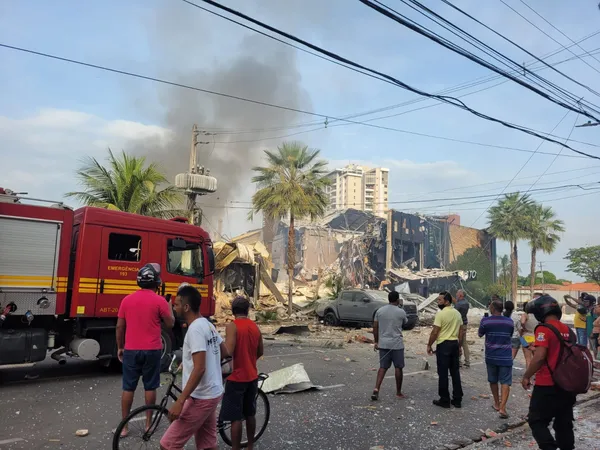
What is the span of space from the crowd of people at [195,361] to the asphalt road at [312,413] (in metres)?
0.87

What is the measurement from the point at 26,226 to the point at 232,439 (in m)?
5.03

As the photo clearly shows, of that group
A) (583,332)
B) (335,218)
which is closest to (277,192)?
(583,332)

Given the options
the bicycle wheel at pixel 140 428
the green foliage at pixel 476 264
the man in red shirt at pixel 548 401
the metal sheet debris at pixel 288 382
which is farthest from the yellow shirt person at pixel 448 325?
the green foliage at pixel 476 264

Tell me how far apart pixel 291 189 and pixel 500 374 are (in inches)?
589

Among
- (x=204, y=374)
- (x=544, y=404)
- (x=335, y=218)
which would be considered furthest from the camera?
(x=335, y=218)

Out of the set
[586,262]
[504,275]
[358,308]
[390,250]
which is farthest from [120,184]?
[586,262]

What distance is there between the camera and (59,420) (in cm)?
555

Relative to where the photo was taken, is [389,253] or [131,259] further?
[389,253]

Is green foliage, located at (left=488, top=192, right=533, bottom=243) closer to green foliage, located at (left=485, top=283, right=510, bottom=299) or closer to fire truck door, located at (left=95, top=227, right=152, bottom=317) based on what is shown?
Answer: green foliage, located at (left=485, top=283, right=510, bottom=299)

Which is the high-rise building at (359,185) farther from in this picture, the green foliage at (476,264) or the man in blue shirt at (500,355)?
the man in blue shirt at (500,355)

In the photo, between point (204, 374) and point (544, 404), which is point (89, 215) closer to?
point (204, 374)

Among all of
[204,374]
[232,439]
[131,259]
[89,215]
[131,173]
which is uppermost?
[131,173]

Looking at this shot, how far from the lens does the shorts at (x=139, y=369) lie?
15.3 feet

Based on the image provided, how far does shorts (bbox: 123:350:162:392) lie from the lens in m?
4.65
